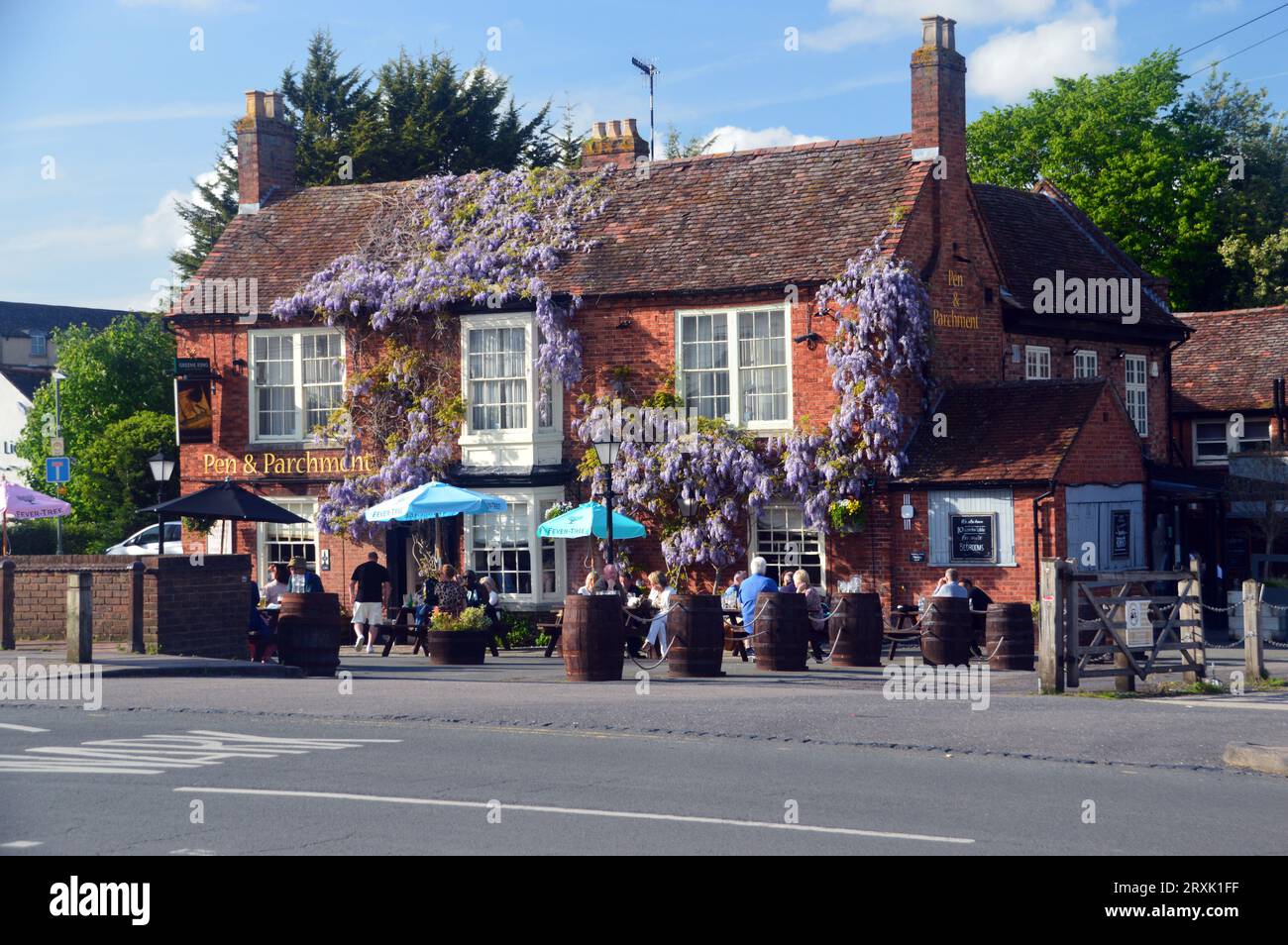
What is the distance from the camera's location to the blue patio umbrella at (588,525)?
27.1 m

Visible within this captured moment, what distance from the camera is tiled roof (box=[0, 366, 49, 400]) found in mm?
71375

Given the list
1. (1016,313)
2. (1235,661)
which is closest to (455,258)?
(1016,313)

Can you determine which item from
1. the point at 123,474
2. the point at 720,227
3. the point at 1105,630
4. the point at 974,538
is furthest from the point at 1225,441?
the point at 123,474

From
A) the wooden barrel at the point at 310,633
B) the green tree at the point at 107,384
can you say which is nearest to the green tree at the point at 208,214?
the green tree at the point at 107,384

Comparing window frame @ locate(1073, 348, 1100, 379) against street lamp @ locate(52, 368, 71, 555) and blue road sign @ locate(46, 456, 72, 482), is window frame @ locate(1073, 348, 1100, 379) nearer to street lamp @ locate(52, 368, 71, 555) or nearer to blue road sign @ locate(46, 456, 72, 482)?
blue road sign @ locate(46, 456, 72, 482)

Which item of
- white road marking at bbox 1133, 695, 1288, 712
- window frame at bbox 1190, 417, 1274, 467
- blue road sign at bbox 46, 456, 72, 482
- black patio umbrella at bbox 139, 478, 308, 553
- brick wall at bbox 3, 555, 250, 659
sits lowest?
white road marking at bbox 1133, 695, 1288, 712

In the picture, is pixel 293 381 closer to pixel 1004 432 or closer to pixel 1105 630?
pixel 1004 432

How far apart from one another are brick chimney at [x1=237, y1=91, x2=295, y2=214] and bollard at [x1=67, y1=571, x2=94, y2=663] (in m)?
16.9

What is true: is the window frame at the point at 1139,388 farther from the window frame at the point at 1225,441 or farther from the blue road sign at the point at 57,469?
the blue road sign at the point at 57,469

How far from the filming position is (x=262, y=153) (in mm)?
36094

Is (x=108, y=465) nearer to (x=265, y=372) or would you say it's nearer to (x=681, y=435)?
(x=265, y=372)

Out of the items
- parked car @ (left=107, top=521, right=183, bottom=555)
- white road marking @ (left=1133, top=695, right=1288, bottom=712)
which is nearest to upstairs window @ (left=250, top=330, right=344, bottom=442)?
parked car @ (left=107, top=521, right=183, bottom=555)

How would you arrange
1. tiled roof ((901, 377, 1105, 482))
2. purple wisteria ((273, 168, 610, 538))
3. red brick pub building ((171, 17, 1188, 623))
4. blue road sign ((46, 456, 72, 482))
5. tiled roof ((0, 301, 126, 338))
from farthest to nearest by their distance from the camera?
tiled roof ((0, 301, 126, 338)) → blue road sign ((46, 456, 72, 482)) → purple wisteria ((273, 168, 610, 538)) → red brick pub building ((171, 17, 1188, 623)) → tiled roof ((901, 377, 1105, 482))

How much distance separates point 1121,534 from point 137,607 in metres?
16.6
